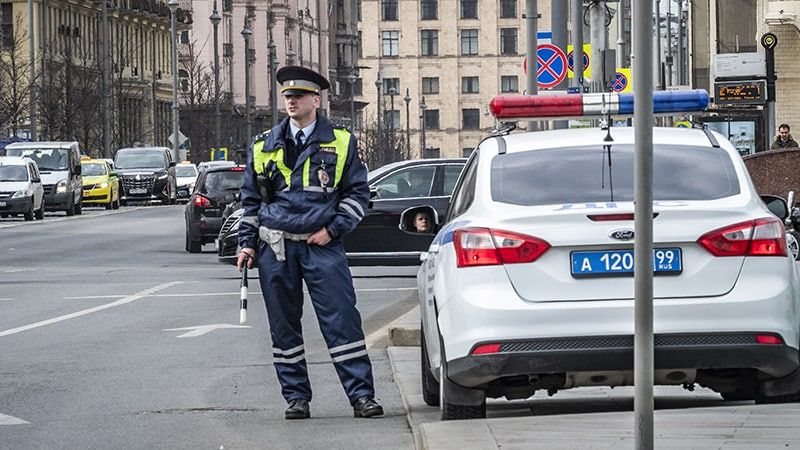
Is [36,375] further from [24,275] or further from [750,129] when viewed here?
[750,129]

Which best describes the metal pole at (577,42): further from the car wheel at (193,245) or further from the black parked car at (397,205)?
the black parked car at (397,205)

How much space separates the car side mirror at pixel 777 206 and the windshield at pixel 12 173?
45918 millimetres

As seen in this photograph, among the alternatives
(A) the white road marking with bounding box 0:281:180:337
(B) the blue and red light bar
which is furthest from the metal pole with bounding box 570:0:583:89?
(B) the blue and red light bar

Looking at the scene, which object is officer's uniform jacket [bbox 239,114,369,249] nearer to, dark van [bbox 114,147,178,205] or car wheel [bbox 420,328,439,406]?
car wheel [bbox 420,328,439,406]

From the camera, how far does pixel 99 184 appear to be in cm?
7094

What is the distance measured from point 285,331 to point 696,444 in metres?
3.01

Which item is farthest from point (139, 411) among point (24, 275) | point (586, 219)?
point (24, 275)

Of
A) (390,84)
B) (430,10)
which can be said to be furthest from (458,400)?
(430,10)

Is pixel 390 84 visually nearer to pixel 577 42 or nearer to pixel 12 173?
pixel 12 173

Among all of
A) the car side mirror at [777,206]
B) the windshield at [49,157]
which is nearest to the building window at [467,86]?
the windshield at [49,157]

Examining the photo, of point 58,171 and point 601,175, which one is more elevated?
point 601,175

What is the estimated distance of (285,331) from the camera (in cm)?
1145

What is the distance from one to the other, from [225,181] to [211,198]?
392mm

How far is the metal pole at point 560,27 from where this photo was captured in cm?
3419
